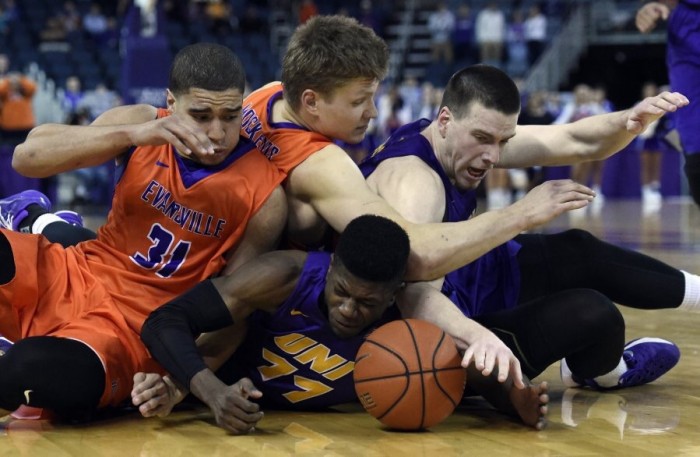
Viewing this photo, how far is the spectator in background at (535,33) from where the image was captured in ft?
67.3

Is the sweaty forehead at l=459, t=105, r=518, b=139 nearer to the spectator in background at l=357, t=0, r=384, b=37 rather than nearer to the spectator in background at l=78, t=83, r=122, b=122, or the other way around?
the spectator in background at l=78, t=83, r=122, b=122

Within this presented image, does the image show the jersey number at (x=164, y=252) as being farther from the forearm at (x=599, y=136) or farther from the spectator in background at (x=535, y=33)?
the spectator in background at (x=535, y=33)

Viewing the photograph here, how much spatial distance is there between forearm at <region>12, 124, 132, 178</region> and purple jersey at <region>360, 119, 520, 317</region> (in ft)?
3.34

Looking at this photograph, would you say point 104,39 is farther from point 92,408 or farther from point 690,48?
point 92,408

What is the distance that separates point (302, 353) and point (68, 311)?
0.89 m

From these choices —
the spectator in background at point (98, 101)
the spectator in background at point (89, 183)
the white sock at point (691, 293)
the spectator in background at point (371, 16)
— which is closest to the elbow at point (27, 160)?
the white sock at point (691, 293)

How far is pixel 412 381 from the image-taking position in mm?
3572

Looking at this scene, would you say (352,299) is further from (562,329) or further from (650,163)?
(650,163)

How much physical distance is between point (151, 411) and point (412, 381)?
34.4 inches

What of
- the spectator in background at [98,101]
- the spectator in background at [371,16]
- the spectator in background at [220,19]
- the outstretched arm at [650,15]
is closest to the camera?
the outstretched arm at [650,15]

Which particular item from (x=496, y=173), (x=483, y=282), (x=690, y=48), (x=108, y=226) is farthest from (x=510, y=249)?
(x=496, y=173)

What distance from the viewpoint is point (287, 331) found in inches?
158

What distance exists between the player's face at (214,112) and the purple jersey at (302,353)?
0.53m

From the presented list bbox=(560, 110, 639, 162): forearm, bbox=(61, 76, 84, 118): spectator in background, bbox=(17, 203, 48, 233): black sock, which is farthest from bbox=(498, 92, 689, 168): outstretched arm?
bbox=(61, 76, 84, 118): spectator in background
